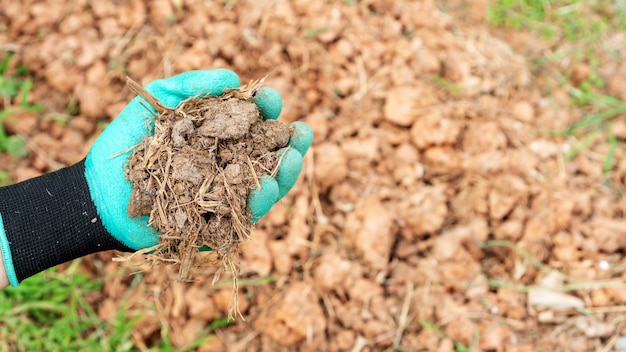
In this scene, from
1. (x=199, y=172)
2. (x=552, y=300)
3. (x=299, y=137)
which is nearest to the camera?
(x=199, y=172)

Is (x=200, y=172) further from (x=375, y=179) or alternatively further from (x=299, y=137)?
(x=375, y=179)

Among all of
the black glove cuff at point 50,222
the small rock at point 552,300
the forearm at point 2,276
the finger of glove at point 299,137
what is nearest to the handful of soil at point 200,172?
the finger of glove at point 299,137

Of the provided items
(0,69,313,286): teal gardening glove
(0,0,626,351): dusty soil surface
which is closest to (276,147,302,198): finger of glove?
(0,69,313,286): teal gardening glove

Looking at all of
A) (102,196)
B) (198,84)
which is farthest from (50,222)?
(198,84)

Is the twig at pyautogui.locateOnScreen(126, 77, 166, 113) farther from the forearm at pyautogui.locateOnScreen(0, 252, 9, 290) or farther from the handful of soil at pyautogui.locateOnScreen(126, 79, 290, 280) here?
the forearm at pyautogui.locateOnScreen(0, 252, 9, 290)

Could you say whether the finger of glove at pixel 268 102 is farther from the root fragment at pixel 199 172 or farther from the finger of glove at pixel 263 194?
the finger of glove at pixel 263 194

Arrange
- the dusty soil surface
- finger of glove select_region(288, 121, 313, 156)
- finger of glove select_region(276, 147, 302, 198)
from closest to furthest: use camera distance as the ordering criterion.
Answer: finger of glove select_region(276, 147, 302, 198) < finger of glove select_region(288, 121, 313, 156) < the dusty soil surface

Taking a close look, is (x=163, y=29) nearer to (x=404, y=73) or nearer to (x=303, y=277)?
(x=404, y=73)
